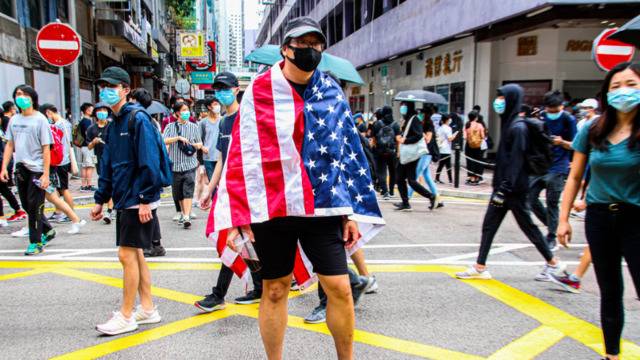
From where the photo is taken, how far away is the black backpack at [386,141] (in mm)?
10469

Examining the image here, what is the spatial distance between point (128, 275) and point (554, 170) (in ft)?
17.0

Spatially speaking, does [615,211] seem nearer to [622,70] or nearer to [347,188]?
[622,70]

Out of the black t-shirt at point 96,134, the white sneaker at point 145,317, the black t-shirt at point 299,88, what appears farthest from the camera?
the black t-shirt at point 96,134

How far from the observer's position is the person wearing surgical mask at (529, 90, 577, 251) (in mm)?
6344

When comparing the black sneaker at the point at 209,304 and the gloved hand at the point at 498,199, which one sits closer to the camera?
the black sneaker at the point at 209,304

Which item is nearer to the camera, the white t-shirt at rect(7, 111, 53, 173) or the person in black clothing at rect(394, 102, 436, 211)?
the white t-shirt at rect(7, 111, 53, 173)

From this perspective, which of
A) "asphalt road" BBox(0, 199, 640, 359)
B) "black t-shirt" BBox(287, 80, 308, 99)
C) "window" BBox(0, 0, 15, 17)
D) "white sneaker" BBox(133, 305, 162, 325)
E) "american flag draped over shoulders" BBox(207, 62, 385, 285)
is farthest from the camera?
"window" BBox(0, 0, 15, 17)

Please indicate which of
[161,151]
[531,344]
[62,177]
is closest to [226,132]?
[161,151]

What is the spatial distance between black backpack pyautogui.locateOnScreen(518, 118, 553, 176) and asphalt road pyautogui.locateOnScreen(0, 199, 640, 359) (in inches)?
43.6

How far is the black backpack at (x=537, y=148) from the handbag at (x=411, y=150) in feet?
12.8

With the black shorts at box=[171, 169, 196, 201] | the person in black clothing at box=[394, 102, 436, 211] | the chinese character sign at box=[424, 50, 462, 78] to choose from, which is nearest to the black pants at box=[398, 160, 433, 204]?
the person in black clothing at box=[394, 102, 436, 211]

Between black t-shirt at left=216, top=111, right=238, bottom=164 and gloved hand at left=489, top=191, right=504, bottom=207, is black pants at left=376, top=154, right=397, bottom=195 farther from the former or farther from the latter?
black t-shirt at left=216, top=111, right=238, bottom=164

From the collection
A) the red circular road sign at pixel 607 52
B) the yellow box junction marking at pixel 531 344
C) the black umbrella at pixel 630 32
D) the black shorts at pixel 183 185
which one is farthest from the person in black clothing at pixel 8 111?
the red circular road sign at pixel 607 52

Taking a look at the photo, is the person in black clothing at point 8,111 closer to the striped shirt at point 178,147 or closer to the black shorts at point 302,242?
the striped shirt at point 178,147
